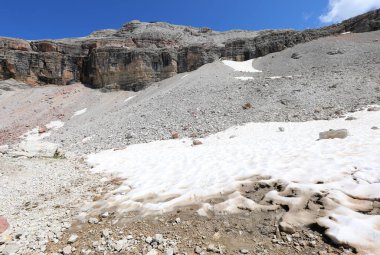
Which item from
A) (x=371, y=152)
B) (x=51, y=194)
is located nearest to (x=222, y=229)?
(x=371, y=152)

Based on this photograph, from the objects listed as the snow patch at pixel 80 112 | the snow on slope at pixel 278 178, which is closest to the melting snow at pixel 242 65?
the snow patch at pixel 80 112

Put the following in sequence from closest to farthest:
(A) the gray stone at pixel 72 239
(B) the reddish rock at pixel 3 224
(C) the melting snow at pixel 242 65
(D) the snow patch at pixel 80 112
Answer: (A) the gray stone at pixel 72 239
(B) the reddish rock at pixel 3 224
(D) the snow patch at pixel 80 112
(C) the melting snow at pixel 242 65

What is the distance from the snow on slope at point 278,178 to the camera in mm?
4543

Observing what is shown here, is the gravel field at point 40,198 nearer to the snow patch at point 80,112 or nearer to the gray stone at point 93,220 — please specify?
the gray stone at point 93,220

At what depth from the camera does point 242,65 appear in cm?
3653

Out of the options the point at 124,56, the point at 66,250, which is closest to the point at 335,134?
the point at 66,250

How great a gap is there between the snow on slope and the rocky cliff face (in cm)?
3080

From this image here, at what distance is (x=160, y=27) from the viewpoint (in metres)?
65.9

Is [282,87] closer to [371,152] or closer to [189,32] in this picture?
[371,152]

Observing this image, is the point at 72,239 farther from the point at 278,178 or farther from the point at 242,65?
the point at 242,65

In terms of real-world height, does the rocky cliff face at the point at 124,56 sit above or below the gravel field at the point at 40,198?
above

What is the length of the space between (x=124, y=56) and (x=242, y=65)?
19.2 meters

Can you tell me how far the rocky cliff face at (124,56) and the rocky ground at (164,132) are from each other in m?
2.89

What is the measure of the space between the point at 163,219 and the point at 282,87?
20.7 meters
